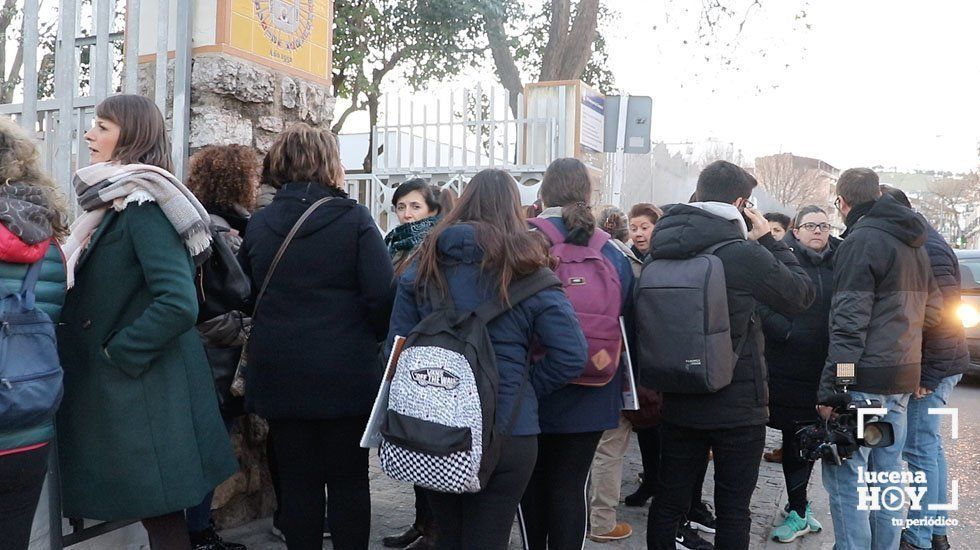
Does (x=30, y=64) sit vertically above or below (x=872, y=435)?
above

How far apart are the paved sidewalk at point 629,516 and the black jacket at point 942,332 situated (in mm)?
1210

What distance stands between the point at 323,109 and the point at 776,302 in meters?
2.84

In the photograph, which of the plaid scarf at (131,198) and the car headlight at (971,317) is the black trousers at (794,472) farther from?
the car headlight at (971,317)

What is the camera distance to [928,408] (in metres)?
4.27

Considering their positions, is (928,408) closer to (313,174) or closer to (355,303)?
(355,303)

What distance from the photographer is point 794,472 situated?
15.1 ft

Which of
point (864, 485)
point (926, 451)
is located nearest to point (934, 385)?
point (926, 451)

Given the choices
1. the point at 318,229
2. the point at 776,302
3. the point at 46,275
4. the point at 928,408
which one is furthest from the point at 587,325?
the point at 928,408

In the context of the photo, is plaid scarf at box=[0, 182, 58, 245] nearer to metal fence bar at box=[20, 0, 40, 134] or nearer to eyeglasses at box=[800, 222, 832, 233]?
metal fence bar at box=[20, 0, 40, 134]

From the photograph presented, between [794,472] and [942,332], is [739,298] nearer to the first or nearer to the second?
[942,332]

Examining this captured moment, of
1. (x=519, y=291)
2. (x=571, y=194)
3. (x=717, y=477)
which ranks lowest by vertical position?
(x=717, y=477)

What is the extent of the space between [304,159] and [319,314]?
64 centimetres

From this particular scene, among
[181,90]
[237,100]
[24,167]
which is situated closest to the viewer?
[24,167]

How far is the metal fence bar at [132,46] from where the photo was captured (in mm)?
3604
